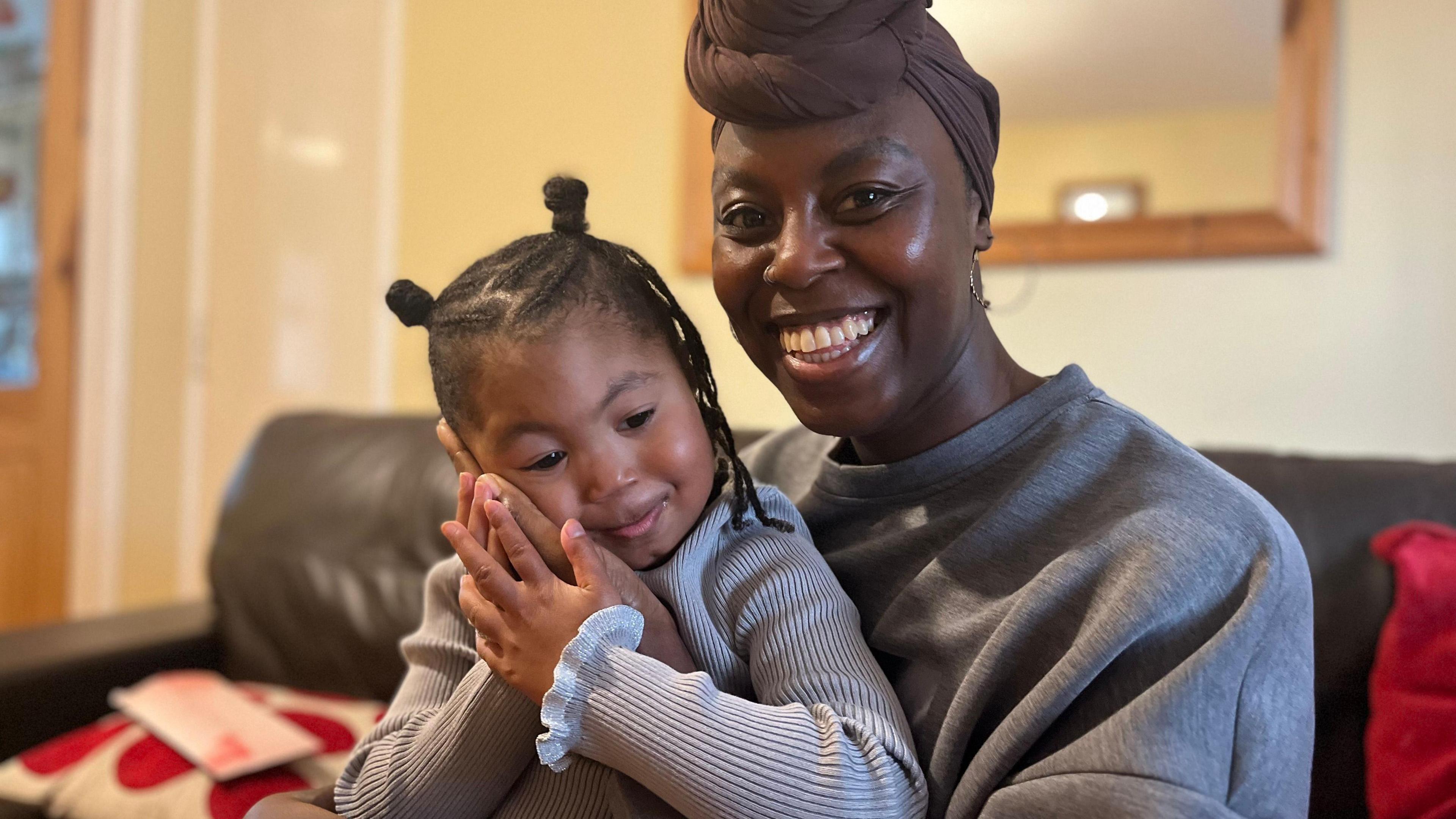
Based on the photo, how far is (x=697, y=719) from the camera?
0.79 meters

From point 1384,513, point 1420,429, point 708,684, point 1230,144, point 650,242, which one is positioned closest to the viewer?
point 708,684

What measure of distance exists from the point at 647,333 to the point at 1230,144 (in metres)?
1.47

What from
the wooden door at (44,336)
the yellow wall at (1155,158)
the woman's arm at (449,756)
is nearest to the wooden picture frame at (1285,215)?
the yellow wall at (1155,158)

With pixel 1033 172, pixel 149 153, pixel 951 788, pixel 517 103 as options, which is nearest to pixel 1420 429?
pixel 1033 172

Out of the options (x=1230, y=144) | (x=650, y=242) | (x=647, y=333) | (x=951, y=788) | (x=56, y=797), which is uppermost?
(x=1230, y=144)

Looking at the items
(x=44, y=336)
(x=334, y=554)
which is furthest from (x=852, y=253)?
(x=44, y=336)

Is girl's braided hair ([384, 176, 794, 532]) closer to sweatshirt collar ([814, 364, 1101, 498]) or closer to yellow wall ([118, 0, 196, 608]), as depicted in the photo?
sweatshirt collar ([814, 364, 1101, 498])

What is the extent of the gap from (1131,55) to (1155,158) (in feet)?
0.66

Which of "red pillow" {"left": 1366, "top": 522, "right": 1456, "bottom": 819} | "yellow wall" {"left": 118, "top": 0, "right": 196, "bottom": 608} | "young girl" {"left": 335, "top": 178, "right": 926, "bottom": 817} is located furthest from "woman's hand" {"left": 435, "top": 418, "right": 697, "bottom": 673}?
"yellow wall" {"left": 118, "top": 0, "right": 196, "bottom": 608}

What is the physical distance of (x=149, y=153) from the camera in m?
3.54

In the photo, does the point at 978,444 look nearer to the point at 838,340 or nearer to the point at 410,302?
the point at 838,340

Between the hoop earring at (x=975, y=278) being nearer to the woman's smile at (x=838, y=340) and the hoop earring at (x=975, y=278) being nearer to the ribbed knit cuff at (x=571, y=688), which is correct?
the woman's smile at (x=838, y=340)

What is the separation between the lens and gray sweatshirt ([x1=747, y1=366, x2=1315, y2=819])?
29.0 inches

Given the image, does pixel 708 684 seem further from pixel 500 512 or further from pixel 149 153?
pixel 149 153
